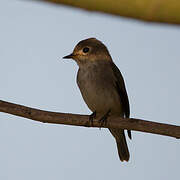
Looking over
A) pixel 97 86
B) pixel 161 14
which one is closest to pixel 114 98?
pixel 97 86

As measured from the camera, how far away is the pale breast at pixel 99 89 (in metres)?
5.63

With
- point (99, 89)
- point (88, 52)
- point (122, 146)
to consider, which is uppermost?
point (88, 52)

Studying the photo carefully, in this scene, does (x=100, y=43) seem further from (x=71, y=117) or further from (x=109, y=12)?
(x=109, y=12)

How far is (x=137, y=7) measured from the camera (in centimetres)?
79

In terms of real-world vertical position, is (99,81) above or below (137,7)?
above

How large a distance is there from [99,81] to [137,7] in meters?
4.87

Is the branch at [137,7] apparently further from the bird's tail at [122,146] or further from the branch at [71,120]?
the bird's tail at [122,146]

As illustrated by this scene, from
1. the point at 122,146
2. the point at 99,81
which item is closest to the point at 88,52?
the point at 99,81

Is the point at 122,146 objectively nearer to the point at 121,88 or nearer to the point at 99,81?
the point at 121,88

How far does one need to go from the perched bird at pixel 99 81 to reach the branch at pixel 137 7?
15.2 ft

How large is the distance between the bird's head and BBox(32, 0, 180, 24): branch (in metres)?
5.16

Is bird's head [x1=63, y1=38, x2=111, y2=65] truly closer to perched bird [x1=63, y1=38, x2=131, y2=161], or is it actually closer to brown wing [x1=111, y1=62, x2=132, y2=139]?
perched bird [x1=63, y1=38, x2=131, y2=161]

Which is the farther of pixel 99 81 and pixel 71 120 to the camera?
pixel 99 81

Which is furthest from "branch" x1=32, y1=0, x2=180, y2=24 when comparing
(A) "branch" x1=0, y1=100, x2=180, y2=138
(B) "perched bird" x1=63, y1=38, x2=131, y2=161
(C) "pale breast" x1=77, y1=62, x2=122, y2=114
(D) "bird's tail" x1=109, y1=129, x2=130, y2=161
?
(D) "bird's tail" x1=109, y1=129, x2=130, y2=161
